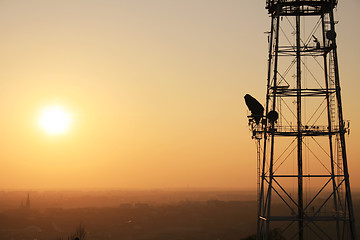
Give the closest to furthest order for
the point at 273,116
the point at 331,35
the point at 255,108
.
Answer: the point at 273,116
the point at 331,35
the point at 255,108

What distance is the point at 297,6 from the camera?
39688 millimetres

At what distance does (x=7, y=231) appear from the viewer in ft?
485

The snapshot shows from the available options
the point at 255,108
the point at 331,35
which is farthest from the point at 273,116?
the point at 331,35

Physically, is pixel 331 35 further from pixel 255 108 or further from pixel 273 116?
pixel 255 108

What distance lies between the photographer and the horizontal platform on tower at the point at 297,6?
38.8m

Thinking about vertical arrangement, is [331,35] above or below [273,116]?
above

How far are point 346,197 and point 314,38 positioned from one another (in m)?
11.1

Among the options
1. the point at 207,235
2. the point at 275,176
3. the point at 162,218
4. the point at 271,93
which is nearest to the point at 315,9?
the point at 271,93

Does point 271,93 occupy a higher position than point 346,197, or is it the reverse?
point 271,93

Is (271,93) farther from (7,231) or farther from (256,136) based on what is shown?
(7,231)

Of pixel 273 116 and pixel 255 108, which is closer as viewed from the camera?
pixel 273 116

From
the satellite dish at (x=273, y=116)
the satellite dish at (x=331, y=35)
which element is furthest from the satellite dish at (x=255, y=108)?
the satellite dish at (x=331, y=35)

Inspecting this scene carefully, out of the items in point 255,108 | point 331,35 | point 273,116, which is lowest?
point 273,116

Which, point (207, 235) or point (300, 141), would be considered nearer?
point (300, 141)
